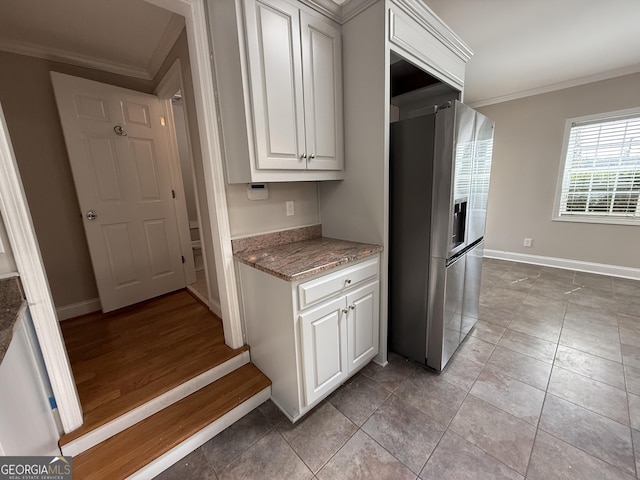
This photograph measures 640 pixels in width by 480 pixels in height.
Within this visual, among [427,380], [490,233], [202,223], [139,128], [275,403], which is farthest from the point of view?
[490,233]

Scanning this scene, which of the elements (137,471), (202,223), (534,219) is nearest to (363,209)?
(202,223)

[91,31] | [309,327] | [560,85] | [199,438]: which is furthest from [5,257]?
[560,85]

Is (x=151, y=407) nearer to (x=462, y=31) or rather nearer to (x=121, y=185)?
(x=121, y=185)

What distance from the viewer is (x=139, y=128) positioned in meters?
2.44

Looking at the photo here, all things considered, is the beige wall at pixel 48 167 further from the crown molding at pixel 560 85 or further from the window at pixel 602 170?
the window at pixel 602 170

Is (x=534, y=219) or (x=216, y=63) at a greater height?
(x=216, y=63)

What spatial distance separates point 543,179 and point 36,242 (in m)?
5.18

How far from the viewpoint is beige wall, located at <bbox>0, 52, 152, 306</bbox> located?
2.00 meters

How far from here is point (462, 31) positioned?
2.20 metres

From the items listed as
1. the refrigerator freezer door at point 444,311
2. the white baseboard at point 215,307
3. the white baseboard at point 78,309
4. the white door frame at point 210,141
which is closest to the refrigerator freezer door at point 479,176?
the refrigerator freezer door at point 444,311

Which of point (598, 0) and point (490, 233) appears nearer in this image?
point (598, 0)

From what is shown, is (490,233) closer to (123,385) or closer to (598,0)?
(598,0)

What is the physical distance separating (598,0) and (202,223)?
11.1 feet

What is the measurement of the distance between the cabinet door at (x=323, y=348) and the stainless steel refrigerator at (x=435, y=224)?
605 millimetres
